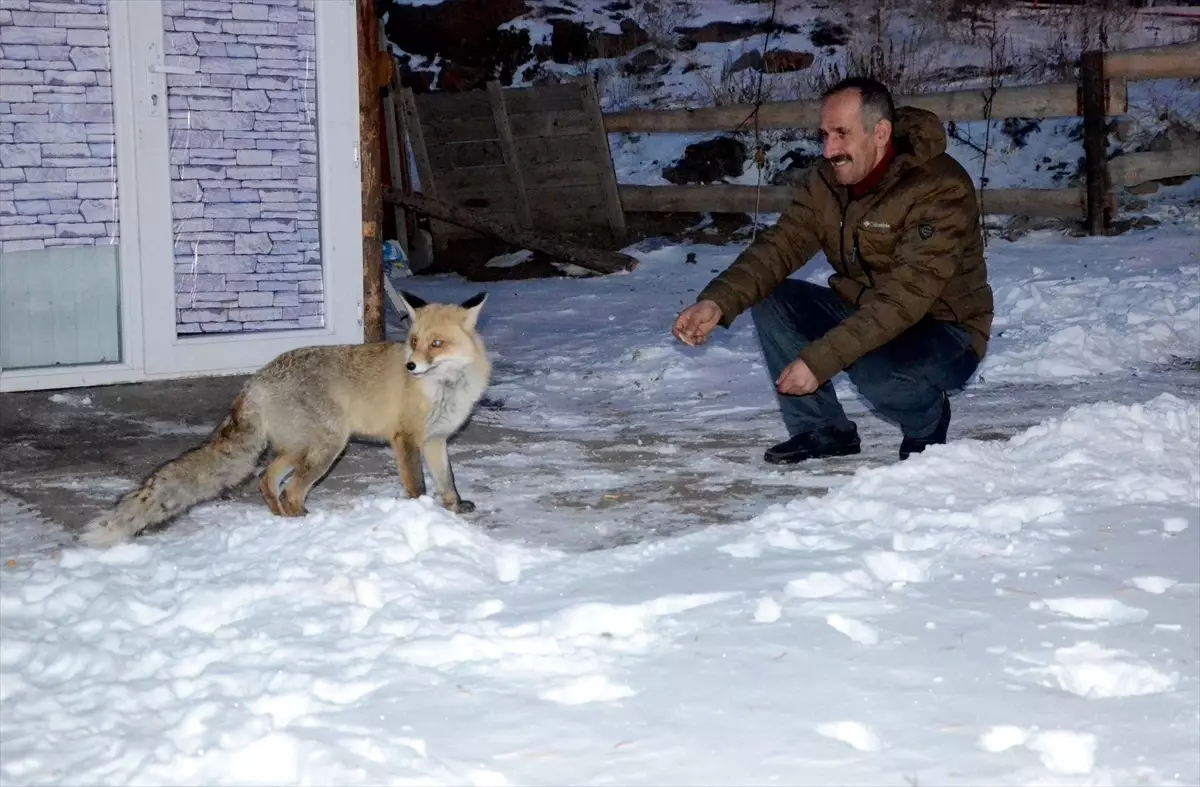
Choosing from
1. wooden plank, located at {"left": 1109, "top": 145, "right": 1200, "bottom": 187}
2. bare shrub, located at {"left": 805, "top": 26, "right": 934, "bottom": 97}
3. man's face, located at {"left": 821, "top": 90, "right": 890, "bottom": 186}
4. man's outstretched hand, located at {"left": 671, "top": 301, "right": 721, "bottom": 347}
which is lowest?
man's outstretched hand, located at {"left": 671, "top": 301, "right": 721, "bottom": 347}

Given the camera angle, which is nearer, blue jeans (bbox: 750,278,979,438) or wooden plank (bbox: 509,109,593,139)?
blue jeans (bbox: 750,278,979,438)

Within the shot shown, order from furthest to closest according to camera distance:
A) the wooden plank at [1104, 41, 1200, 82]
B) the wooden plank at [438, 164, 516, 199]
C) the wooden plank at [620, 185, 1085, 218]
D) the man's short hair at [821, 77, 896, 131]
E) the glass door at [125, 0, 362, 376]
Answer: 1. the wooden plank at [438, 164, 516, 199]
2. the wooden plank at [620, 185, 1085, 218]
3. the wooden plank at [1104, 41, 1200, 82]
4. the glass door at [125, 0, 362, 376]
5. the man's short hair at [821, 77, 896, 131]

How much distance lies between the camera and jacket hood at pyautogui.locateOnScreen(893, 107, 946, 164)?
5.79 m

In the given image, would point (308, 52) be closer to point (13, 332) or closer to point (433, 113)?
point (13, 332)

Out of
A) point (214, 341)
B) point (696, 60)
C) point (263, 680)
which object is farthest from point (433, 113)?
point (263, 680)

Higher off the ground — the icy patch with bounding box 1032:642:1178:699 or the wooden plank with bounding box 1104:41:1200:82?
the wooden plank with bounding box 1104:41:1200:82

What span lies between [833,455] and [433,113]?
33.2 ft

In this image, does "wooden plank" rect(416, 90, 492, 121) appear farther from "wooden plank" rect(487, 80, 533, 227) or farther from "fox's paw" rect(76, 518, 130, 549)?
"fox's paw" rect(76, 518, 130, 549)

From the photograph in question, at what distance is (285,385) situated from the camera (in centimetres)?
534

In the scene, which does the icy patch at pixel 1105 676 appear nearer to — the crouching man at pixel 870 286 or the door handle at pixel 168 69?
the crouching man at pixel 870 286

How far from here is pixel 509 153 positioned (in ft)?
49.4

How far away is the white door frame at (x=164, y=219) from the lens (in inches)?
302

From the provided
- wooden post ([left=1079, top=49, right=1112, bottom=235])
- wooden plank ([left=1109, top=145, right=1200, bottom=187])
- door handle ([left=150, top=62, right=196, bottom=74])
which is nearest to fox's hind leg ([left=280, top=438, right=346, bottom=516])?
door handle ([left=150, top=62, right=196, bottom=74])

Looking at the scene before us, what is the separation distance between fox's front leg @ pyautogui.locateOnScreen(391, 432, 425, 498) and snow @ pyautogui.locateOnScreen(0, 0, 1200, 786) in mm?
300
